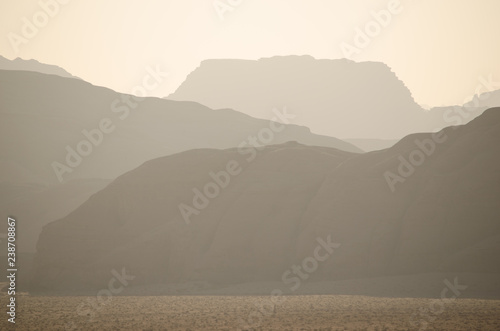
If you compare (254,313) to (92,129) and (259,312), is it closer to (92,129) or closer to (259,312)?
(259,312)

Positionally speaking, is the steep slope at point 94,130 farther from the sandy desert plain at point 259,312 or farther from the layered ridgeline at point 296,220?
the sandy desert plain at point 259,312

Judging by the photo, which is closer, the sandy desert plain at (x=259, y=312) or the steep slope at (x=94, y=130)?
the sandy desert plain at (x=259, y=312)

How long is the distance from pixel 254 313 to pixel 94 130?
110 m

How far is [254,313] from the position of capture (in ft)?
118

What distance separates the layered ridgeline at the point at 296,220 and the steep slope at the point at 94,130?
72.3 metres

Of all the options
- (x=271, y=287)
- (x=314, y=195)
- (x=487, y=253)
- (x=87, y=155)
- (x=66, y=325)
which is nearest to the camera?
(x=66, y=325)

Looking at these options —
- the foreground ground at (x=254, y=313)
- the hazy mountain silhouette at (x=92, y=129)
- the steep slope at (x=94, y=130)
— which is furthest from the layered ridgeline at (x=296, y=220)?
the steep slope at (x=94, y=130)

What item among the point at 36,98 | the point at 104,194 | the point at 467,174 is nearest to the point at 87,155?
the point at 36,98

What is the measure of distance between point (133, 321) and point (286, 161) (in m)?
30.8

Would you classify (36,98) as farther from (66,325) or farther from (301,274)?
(66,325)

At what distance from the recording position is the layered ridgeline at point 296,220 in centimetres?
4972

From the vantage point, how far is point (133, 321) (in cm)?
3362

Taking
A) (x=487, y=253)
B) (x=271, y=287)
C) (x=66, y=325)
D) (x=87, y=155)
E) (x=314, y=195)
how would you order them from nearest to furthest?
(x=66, y=325) → (x=487, y=253) → (x=271, y=287) → (x=314, y=195) → (x=87, y=155)

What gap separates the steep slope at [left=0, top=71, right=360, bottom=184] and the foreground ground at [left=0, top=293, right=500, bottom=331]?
8840 cm
